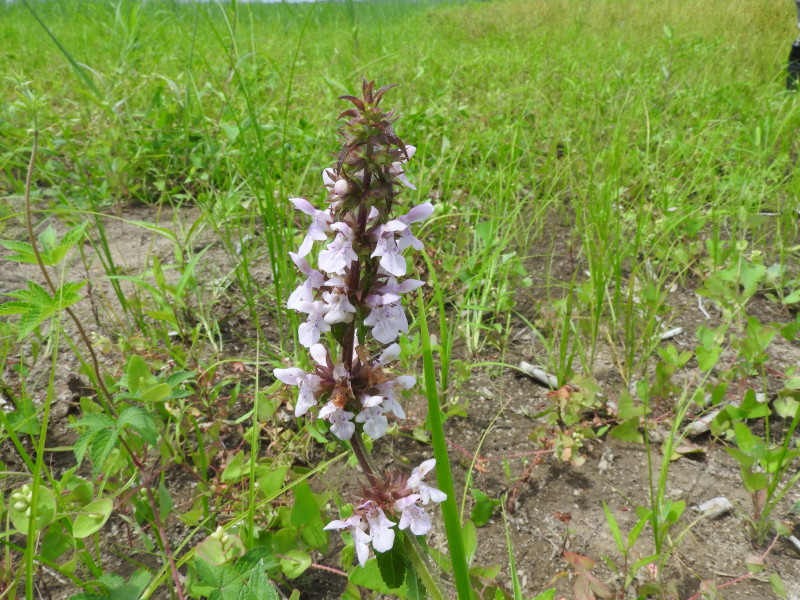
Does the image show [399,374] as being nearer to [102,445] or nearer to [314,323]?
[314,323]

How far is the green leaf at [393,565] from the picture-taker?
980mm

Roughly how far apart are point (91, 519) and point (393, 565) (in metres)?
0.65

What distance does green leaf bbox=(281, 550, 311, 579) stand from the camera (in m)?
1.22

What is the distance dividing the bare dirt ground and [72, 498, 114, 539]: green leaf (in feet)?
Answer: 0.32

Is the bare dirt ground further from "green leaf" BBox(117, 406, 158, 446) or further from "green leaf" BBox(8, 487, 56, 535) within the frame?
"green leaf" BBox(117, 406, 158, 446)

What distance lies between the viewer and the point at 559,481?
1615mm

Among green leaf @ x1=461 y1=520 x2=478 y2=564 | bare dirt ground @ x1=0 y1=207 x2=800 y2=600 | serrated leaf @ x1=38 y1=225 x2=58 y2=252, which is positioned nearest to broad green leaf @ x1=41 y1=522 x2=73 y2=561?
bare dirt ground @ x1=0 y1=207 x2=800 y2=600

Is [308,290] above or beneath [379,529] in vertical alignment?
above

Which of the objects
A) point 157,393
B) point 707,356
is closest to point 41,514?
point 157,393

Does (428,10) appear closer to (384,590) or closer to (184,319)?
(184,319)

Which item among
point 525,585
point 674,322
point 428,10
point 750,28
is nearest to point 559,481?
point 525,585

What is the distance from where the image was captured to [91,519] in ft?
3.75

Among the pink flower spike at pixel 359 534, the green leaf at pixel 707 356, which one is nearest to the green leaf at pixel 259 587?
the pink flower spike at pixel 359 534

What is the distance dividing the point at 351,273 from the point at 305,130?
7.12 ft
